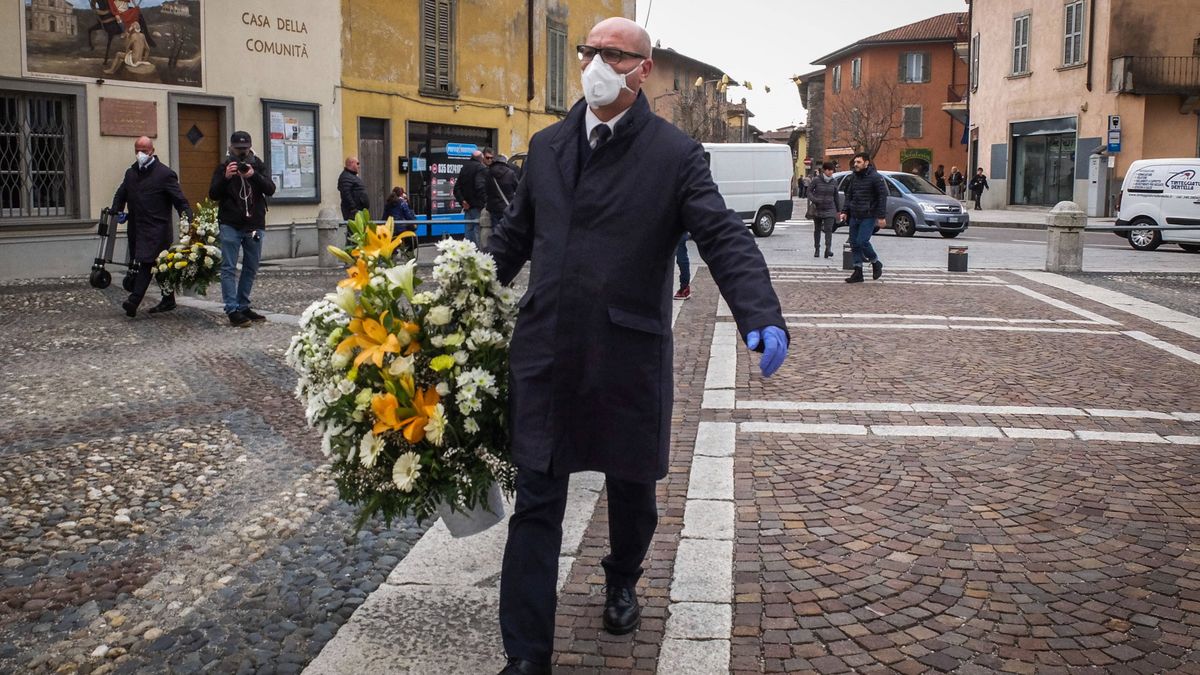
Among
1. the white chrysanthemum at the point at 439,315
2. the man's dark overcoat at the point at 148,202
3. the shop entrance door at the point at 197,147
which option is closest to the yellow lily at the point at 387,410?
the white chrysanthemum at the point at 439,315

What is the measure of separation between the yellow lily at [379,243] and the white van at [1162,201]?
20952 millimetres

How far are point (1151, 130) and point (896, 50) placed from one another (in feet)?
90.3

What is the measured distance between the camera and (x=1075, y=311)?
12219 millimetres

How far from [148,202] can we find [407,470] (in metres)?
8.98

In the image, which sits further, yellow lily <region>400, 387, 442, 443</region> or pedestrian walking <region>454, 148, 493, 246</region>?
pedestrian walking <region>454, 148, 493, 246</region>

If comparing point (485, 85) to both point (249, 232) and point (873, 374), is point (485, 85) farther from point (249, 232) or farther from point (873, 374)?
point (873, 374)

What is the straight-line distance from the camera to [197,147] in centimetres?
1845

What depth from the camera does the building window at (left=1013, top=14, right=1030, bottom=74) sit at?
131 feet

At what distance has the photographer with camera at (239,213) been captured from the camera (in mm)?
10461

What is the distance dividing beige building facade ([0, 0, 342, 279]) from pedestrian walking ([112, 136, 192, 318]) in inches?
195

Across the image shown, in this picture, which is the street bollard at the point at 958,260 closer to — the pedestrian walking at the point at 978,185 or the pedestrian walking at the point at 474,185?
the pedestrian walking at the point at 474,185

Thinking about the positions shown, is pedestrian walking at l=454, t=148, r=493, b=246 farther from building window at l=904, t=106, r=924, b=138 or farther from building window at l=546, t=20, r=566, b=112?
building window at l=904, t=106, r=924, b=138

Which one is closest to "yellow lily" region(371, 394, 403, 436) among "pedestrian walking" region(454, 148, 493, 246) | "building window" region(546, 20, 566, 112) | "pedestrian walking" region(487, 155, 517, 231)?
"pedestrian walking" region(487, 155, 517, 231)

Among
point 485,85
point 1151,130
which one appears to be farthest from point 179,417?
point 1151,130
